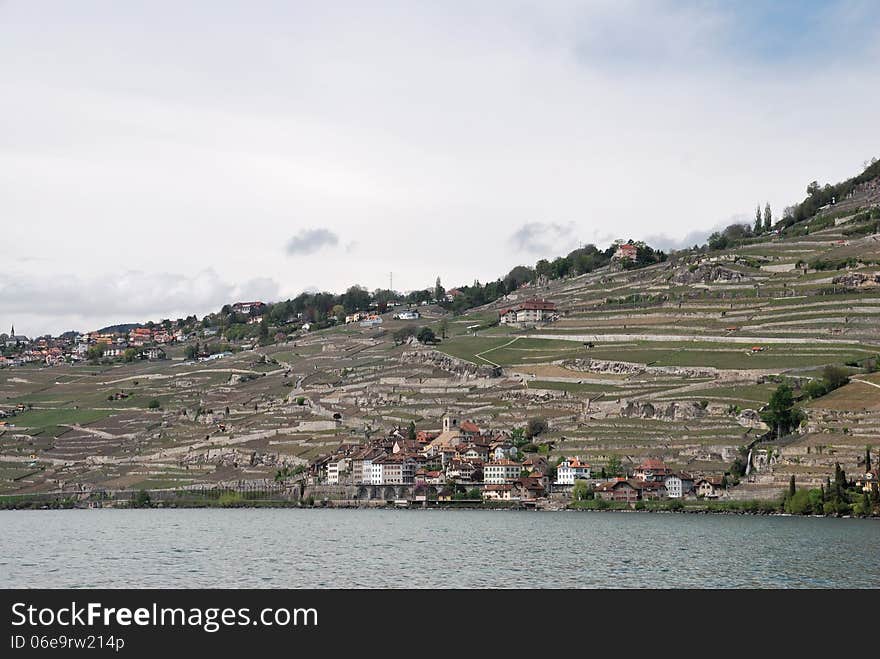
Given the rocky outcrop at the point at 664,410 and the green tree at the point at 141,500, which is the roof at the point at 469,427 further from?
the green tree at the point at 141,500

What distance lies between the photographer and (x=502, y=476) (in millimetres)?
113125

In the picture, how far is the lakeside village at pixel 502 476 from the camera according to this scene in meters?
100

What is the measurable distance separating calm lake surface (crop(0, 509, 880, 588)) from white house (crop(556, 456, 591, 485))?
12.4 m

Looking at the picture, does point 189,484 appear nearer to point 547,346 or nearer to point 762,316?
point 547,346

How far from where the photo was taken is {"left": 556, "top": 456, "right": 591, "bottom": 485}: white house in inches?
4205

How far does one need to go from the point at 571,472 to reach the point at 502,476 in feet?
27.4

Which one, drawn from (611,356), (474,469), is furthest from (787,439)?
(611,356)

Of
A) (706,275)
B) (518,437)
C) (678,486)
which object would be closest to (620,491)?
(678,486)

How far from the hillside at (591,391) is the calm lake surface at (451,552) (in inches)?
733

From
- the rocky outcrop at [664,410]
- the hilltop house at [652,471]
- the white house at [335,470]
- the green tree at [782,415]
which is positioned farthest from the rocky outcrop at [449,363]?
the green tree at [782,415]

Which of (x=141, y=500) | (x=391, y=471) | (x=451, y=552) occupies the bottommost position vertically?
(x=141, y=500)

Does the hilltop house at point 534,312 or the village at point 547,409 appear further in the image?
the hilltop house at point 534,312

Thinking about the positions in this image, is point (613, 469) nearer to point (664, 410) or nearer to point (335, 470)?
point (664, 410)
